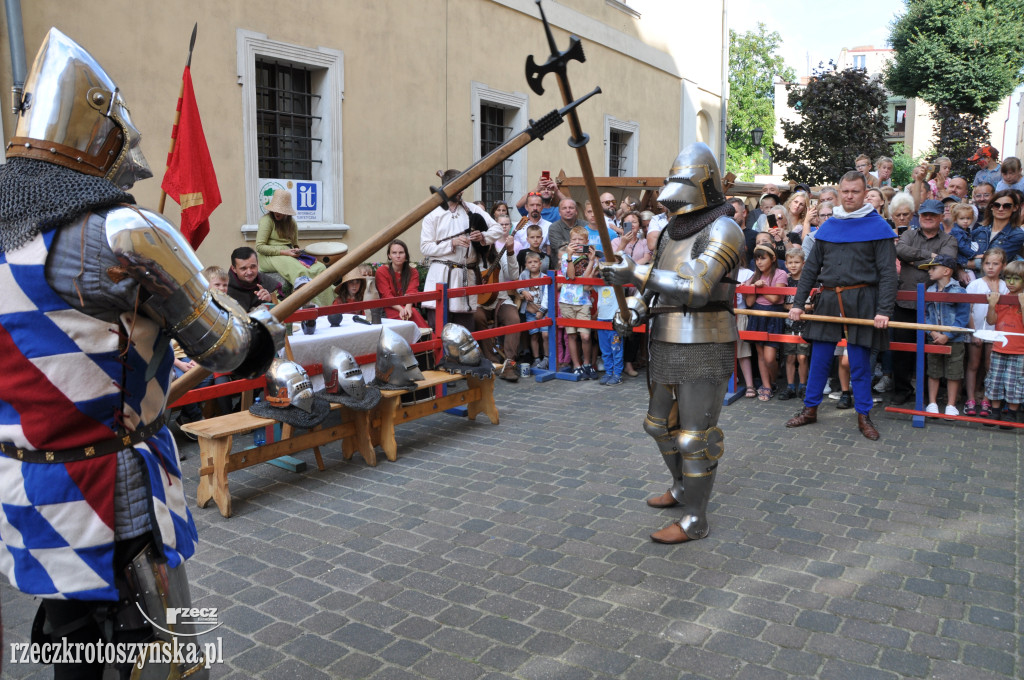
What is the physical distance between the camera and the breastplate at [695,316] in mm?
4004

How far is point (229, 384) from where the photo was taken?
4926 mm

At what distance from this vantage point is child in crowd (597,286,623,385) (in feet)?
25.7

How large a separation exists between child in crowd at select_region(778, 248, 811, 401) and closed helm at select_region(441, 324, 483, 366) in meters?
2.98

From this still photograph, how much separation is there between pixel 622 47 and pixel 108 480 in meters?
14.3

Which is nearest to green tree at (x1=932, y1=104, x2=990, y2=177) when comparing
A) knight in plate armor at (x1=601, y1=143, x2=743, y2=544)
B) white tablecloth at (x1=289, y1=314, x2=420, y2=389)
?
white tablecloth at (x1=289, y1=314, x2=420, y2=389)

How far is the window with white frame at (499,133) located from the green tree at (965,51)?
16.9 meters

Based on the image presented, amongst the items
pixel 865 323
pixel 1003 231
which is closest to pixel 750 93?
pixel 1003 231

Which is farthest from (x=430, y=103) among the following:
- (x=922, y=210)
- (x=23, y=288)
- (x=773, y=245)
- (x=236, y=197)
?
(x=23, y=288)

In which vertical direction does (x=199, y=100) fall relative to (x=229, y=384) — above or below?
above

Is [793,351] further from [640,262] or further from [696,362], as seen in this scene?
[696,362]

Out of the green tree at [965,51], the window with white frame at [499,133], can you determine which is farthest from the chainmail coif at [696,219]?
the green tree at [965,51]

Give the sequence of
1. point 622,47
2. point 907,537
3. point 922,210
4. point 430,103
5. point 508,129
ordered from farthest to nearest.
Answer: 1. point 622,47
2. point 508,129
3. point 430,103
4. point 922,210
5. point 907,537

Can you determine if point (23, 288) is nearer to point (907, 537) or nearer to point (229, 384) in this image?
point (229, 384)

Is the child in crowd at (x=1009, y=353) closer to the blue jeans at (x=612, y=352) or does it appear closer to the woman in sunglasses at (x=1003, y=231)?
the woman in sunglasses at (x=1003, y=231)
